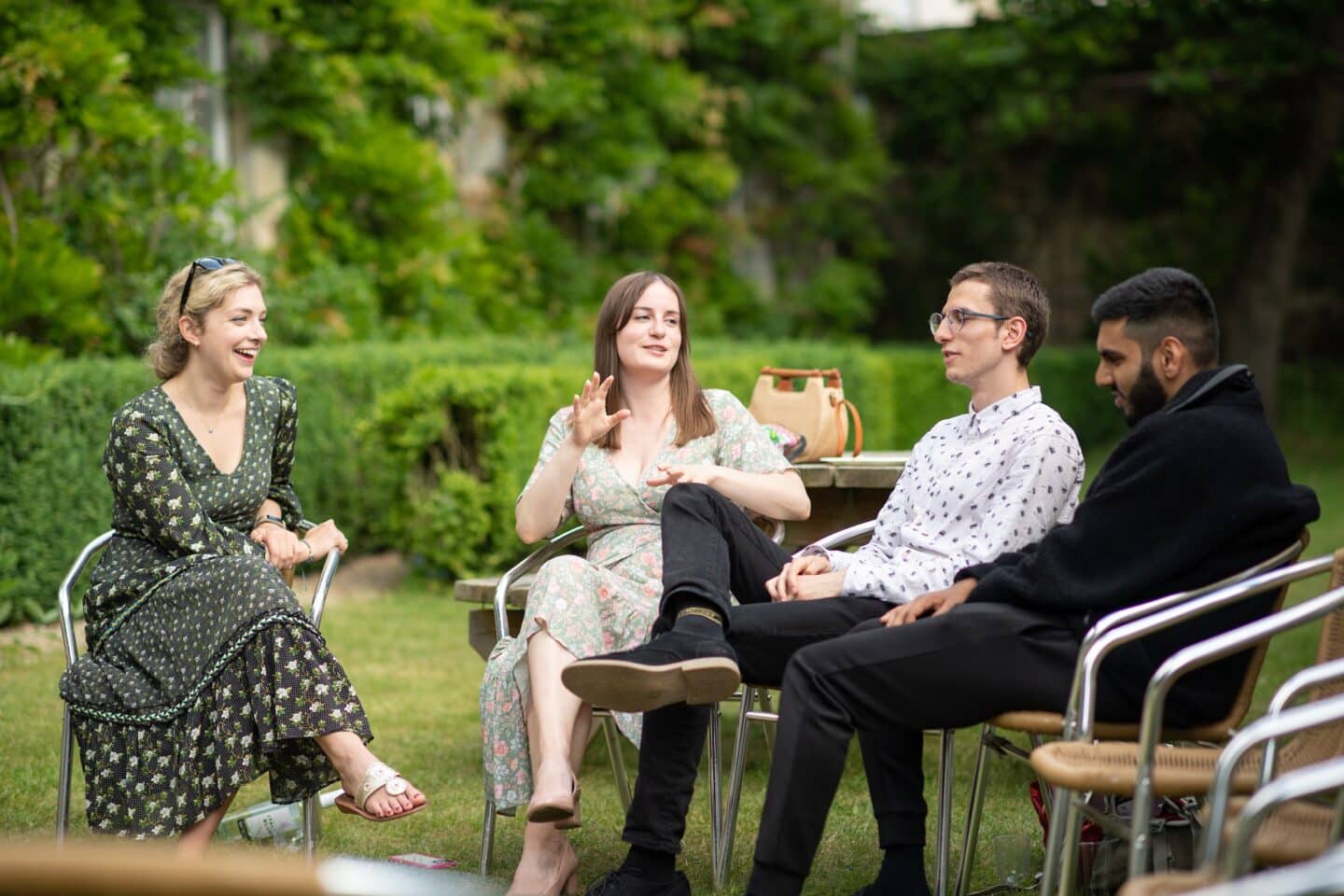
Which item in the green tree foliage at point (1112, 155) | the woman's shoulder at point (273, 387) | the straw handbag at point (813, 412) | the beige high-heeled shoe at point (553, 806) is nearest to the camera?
the beige high-heeled shoe at point (553, 806)

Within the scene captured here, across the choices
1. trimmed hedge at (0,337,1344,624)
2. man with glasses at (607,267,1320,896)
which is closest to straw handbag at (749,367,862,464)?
man with glasses at (607,267,1320,896)

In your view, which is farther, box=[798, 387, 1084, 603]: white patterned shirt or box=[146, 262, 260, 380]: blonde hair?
box=[146, 262, 260, 380]: blonde hair

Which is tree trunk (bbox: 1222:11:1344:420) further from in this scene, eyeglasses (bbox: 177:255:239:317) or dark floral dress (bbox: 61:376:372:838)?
dark floral dress (bbox: 61:376:372:838)

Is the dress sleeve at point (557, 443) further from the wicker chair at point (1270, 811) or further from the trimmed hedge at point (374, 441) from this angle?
the trimmed hedge at point (374, 441)

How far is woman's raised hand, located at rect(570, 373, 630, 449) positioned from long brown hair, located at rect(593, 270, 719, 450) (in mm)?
262

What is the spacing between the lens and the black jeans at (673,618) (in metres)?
3.42

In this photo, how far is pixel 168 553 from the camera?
3807 mm

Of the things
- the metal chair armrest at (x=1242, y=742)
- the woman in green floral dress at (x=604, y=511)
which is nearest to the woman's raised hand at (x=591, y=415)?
the woman in green floral dress at (x=604, y=511)

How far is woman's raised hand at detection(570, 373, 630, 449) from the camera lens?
3844 mm

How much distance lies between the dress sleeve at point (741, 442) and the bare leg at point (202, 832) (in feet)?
4.97

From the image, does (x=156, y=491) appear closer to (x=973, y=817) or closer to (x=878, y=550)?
(x=878, y=550)

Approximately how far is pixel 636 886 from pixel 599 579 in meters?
0.78

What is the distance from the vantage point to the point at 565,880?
3.56 m

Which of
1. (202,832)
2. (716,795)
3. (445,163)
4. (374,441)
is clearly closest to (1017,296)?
(716,795)
